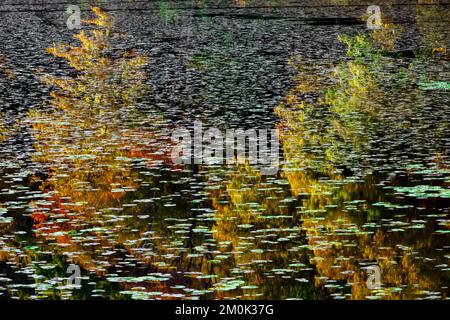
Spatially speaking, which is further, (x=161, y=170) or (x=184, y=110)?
(x=184, y=110)

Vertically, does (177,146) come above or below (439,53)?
below

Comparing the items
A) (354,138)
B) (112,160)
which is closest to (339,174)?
(354,138)

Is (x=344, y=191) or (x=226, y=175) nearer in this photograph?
(x=344, y=191)

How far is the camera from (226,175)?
19.1 feet

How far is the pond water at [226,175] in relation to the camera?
13.7 feet

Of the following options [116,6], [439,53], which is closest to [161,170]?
[439,53]

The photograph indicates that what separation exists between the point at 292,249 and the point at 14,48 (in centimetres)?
809

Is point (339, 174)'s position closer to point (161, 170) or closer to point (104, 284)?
point (161, 170)

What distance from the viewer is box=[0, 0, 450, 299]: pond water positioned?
4.17 metres

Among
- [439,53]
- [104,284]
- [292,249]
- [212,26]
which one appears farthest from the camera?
[212,26]
